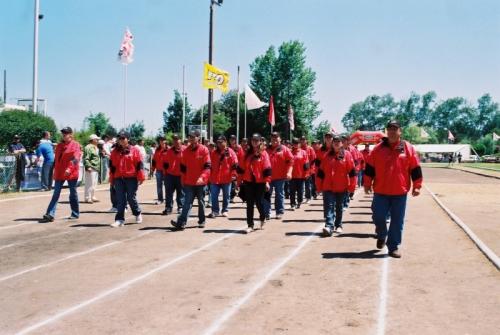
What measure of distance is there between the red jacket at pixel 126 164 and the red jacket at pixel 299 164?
5267mm

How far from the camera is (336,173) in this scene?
10.3 metres

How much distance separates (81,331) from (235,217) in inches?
350

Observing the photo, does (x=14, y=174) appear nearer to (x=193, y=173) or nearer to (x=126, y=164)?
(x=126, y=164)

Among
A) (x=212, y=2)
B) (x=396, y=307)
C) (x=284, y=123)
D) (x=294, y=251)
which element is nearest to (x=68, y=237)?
(x=294, y=251)

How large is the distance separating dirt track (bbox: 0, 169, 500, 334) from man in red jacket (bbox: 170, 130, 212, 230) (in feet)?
1.41

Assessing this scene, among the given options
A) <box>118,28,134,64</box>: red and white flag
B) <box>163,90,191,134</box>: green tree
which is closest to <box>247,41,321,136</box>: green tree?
<box>163,90,191,134</box>: green tree

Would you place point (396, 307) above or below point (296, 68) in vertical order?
below

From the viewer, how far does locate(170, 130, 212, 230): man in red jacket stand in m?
11.1

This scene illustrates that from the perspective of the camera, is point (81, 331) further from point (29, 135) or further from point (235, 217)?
point (29, 135)

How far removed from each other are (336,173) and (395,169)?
6.83ft

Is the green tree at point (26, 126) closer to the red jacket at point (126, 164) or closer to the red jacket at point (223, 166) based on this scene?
the red jacket at point (223, 166)

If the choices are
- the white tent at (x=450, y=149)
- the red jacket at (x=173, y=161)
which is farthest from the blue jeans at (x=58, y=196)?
the white tent at (x=450, y=149)

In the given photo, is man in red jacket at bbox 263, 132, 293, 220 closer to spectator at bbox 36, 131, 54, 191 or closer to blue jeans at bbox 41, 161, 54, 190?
spectator at bbox 36, 131, 54, 191

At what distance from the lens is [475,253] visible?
8555 mm
